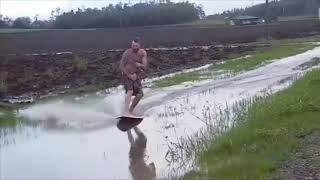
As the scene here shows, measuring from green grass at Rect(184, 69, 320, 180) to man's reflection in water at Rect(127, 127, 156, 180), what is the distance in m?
0.80

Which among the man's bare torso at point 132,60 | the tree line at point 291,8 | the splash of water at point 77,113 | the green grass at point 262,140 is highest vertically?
the man's bare torso at point 132,60

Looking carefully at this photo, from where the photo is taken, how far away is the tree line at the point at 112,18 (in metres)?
74.0

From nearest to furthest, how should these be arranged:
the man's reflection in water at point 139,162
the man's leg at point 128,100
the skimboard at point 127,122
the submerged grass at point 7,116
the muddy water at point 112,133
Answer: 1. the man's reflection in water at point 139,162
2. the muddy water at point 112,133
3. the skimboard at point 127,122
4. the man's leg at point 128,100
5. the submerged grass at point 7,116

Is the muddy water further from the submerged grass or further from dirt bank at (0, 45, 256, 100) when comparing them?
dirt bank at (0, 45, 256, 100)

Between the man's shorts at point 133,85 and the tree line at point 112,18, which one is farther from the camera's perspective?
the tree line at point 112,18

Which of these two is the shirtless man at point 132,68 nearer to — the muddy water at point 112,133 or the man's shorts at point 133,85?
the man's shorts at point 133,85

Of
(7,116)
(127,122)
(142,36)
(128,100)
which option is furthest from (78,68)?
(142,36)

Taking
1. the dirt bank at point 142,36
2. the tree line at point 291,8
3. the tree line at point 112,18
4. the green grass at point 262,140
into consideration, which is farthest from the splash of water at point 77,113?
the tree line at point 291,8

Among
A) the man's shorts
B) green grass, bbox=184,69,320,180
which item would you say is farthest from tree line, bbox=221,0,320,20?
green grass, bbox=184,69,320,180

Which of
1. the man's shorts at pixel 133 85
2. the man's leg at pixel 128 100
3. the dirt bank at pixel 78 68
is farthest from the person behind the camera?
the dirt bank at pixel 78 68

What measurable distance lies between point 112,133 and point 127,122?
Answer: 47.3 inches

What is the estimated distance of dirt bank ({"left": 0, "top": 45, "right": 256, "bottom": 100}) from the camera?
21969 mm

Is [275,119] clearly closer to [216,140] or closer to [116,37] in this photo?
[216,140]

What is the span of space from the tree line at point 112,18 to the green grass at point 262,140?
61.9 metres
